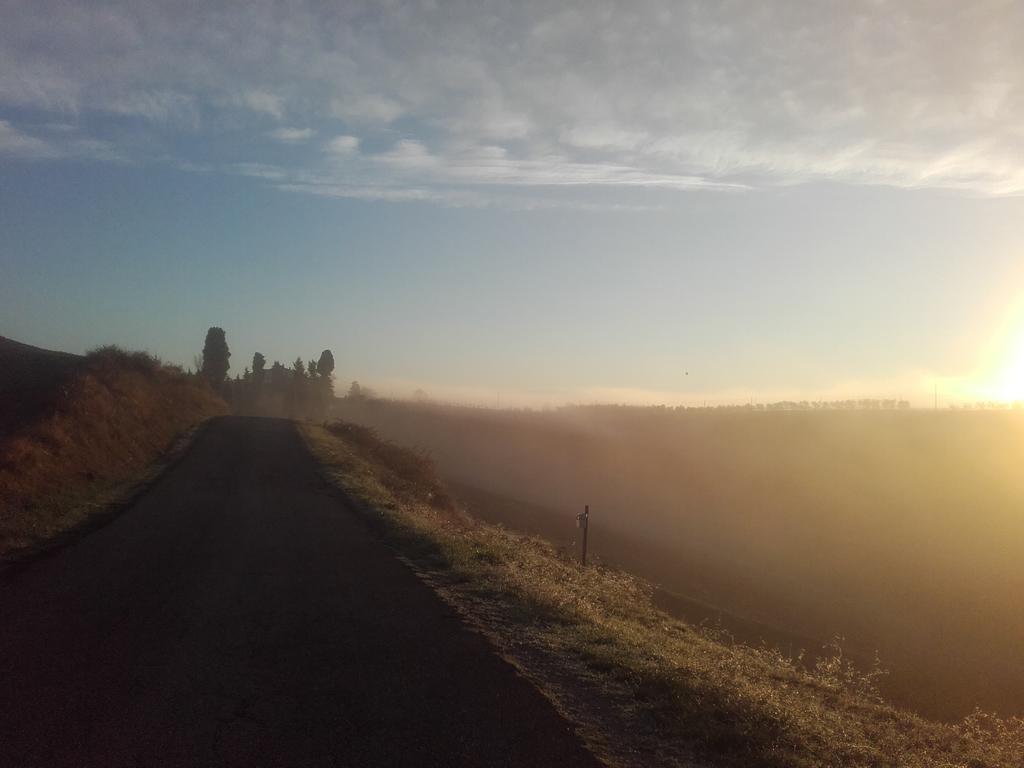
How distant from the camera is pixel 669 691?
25.0ft

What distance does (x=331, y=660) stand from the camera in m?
8.05

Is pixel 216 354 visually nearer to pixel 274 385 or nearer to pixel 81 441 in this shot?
pixel 274 385

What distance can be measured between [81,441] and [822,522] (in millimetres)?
32854

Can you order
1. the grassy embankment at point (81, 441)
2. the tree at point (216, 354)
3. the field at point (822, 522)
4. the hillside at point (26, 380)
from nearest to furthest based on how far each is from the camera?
the grassy embankment at point (81, 441), the field at point (822, 522), the hillside at point (26, 380), the tree at point (216, 354)

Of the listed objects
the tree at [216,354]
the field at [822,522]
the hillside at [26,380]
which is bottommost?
the field at [822,522]

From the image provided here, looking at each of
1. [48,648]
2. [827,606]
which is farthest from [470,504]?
[48,648]

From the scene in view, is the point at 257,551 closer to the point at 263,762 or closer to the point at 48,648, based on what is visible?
the point at 48,648

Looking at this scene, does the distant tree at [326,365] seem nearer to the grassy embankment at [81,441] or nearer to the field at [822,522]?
the field at [822,522]

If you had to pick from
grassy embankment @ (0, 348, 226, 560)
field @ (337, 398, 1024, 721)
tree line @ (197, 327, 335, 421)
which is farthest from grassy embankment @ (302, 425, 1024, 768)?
tree line @ (197, 327, 335, 421)

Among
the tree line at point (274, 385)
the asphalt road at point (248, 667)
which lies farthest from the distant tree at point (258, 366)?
the asphalt road at point (248, 667)

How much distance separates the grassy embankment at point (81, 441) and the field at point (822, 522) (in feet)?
46.7

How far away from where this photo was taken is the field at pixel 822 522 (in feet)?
70.7

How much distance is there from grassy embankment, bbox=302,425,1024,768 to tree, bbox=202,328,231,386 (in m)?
88.8

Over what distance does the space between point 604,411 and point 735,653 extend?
10308cm
